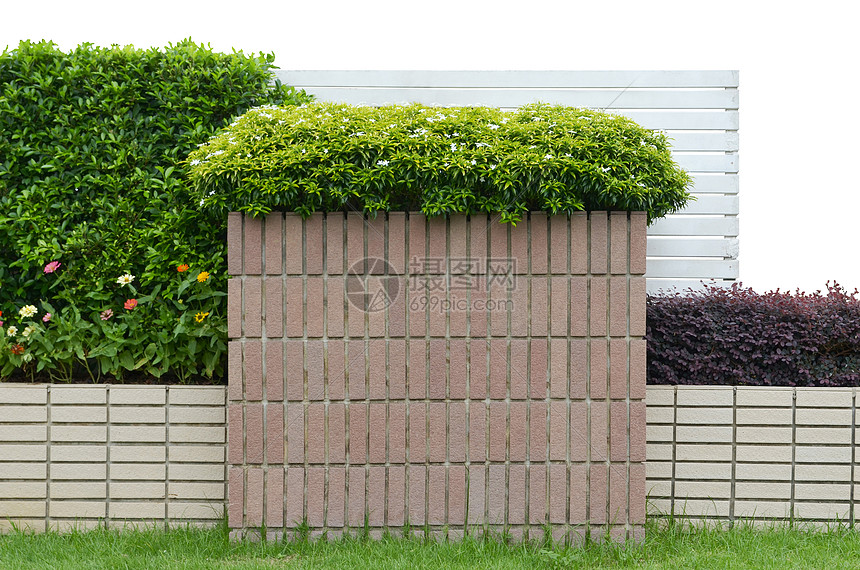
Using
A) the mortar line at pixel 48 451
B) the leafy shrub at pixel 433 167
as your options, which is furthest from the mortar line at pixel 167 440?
the leafy shrub at pixel 433 167

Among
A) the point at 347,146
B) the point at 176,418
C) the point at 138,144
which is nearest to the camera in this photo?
the point at 347,146

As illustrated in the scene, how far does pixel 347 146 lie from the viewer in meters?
3.90

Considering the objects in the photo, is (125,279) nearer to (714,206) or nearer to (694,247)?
(694,247)

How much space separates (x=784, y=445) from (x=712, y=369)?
2.34 ft

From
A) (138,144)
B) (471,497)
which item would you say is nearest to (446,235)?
(471,497)

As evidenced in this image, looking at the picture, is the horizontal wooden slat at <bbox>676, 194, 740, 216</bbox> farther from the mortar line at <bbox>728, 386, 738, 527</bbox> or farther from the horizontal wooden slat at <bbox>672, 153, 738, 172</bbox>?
the mortar line at <bbox>728, 386, 738, 527</bbox>

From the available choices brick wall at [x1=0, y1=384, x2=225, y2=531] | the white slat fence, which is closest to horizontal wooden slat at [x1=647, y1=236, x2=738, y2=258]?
the white slat fence

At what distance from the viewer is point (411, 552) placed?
12.9ft

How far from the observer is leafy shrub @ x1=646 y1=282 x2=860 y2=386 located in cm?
466

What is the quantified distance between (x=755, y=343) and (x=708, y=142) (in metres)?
1.85

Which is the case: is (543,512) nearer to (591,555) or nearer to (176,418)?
(591,555)

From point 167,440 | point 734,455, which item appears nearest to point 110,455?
point 167,440

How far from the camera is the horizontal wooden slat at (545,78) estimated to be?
548 centimetres

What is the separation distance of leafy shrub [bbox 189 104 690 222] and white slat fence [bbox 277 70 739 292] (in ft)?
4.77
